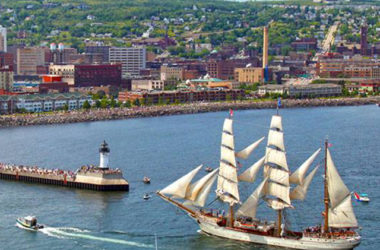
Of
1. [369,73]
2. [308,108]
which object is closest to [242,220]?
[308,108]

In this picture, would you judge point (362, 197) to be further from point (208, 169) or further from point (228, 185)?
point (208, 169)

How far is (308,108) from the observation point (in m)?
117

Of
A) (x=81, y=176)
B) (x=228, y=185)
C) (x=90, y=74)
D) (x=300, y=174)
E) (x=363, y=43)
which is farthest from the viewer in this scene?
(x=363, y=43)

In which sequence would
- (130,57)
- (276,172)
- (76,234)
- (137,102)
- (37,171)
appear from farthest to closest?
(130,57), (137,102), (37,171), (76,234), (276,172)

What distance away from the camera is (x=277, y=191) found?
42.9m

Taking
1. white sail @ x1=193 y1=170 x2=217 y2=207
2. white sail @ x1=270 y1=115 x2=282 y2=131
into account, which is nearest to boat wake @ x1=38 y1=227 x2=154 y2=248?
white sail @ x1=193 y1=170 x2=217 y2=207

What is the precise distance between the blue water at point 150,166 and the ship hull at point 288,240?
1.33 ft

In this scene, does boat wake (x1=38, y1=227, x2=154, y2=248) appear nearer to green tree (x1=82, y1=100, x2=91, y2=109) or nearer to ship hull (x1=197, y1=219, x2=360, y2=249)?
ship hull (x1=197, y1=219, x2=360, y2=249)

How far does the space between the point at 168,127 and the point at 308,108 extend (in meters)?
31.5

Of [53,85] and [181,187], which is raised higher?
[53,85]

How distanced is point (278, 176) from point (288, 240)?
3.20 m

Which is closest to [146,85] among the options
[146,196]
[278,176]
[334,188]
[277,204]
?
[146,196]

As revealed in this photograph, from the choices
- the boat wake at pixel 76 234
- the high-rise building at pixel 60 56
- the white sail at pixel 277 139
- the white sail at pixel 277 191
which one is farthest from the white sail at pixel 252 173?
the high-rise building at pixel 60 56

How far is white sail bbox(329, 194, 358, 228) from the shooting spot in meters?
41.4
